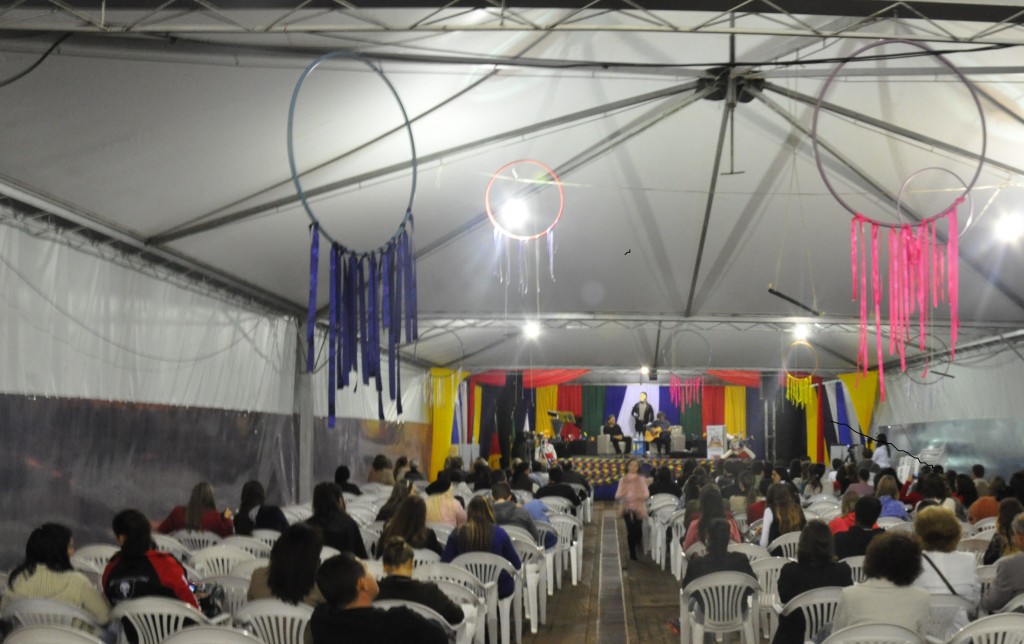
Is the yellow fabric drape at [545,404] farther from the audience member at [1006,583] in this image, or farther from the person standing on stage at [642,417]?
the audience member at [1006,583]

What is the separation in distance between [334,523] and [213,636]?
10.1 ft

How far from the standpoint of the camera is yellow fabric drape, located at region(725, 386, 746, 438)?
96.0ft

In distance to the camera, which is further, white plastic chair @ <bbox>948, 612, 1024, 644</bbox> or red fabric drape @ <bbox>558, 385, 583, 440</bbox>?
red fabric drape @ <bbox>558, 385, 583, 440</bbox>

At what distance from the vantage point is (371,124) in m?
8.35

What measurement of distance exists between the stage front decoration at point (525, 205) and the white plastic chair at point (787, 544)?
11.3ft

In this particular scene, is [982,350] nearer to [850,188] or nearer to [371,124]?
[850,188]

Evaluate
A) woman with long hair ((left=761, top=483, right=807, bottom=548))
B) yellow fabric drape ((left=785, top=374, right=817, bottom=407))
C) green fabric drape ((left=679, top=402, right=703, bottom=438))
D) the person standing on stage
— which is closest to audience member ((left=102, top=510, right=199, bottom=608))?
woman with long hair ((left=761, top=483, right=807, bottom=548))

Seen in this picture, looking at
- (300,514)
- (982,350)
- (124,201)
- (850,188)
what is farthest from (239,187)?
(982,350)

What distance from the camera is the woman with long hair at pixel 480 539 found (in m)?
6.69

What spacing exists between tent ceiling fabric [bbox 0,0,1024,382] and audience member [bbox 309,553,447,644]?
3475mm

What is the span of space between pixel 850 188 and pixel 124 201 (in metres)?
6.96

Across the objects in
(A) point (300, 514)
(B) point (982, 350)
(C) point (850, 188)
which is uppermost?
(C) point (850, 188)

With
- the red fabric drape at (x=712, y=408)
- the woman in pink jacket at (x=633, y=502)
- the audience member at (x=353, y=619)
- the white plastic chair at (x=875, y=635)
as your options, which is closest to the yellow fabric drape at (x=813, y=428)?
the red fabric drape at (x=712, y=408)

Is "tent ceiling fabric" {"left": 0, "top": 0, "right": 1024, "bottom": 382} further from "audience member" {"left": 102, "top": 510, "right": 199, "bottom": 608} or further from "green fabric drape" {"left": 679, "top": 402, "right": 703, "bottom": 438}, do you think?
"green fabric drape" {"left": 679, "top": 402, "right": 703, "bottom": 438}
